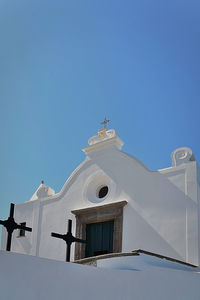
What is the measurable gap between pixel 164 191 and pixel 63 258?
14.7 feet

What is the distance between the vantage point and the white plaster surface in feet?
22.2

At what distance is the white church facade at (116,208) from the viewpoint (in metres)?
13.0

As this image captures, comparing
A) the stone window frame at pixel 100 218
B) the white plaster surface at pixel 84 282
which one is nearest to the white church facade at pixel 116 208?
the stone window frame at pixel 100 218

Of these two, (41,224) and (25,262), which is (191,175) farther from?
(25,262)

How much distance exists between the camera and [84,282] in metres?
7.61

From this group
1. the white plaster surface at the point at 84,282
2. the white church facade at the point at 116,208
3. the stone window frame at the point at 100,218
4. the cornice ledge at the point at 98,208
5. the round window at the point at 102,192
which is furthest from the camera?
the round window at the point at 102,192

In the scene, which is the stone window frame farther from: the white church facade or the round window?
the round window

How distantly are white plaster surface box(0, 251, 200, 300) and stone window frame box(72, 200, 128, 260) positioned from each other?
226 inches

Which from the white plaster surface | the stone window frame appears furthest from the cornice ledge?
the white plaster surface

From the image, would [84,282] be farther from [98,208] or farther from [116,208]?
[98,208]

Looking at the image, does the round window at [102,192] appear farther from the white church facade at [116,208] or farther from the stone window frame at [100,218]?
the stone window frame at [100,218]

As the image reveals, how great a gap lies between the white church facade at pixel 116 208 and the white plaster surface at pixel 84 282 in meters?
4.22

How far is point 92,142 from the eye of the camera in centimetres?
1627

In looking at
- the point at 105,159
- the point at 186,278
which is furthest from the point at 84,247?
the point at 186,278
